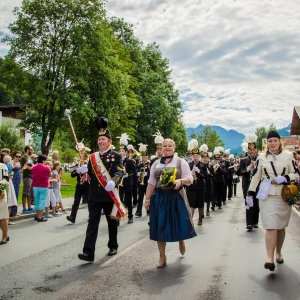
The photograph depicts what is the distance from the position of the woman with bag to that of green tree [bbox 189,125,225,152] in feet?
316

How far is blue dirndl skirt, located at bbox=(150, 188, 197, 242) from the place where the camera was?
6152 millimetres

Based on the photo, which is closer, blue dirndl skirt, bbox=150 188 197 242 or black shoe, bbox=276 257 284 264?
blue dirndl skirt, bbox=150 188 197 242

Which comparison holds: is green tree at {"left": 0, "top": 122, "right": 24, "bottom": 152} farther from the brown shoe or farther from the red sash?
the brown shoe

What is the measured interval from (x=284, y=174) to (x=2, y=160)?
665cm

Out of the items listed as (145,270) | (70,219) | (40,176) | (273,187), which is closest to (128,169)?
(70,219)

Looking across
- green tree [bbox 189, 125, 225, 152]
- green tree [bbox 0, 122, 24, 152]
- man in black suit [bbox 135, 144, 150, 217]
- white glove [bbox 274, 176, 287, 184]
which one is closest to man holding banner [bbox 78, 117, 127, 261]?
white glove [bbox 274, 176, 287, 184]

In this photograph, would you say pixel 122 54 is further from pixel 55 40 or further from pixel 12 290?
pixel 12 290

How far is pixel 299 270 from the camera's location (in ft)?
19.7

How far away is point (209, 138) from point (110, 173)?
101517 millimetres

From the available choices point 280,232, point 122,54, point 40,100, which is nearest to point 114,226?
point 280,232

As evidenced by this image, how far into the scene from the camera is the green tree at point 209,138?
105150 millimetres

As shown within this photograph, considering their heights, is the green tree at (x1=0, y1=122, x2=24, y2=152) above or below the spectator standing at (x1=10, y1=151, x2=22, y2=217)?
above

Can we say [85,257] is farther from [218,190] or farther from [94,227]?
[218,190]

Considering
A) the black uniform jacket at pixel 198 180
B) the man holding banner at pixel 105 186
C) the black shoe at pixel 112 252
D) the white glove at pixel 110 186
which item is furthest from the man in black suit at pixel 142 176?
the white glove at pixel 110 186
